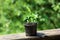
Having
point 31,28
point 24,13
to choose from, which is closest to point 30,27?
point 31,28

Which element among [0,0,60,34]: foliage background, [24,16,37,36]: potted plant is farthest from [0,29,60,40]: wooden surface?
[0,0,60,34]: foliage background

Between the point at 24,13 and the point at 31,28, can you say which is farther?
the point at 24,13

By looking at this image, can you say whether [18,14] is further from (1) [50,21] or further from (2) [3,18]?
(1) [50,21]

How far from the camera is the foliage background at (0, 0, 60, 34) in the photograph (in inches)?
91.6

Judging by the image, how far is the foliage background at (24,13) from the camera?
2326mm

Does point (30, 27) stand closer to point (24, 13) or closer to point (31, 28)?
point (31, 28)

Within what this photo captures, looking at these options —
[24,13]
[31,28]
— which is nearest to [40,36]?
[31,28]

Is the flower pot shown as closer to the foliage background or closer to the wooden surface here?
the wooden surface

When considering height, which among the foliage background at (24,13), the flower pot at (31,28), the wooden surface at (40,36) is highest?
the foliage background at (24,13)

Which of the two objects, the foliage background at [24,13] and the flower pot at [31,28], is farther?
the foliage background at [24,13]

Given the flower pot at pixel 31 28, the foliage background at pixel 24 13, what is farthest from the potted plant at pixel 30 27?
the foliage background at pixel 24 13

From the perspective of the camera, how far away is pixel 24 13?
2.29 m

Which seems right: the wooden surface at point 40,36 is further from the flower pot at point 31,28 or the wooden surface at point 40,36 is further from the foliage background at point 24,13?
the foliage background at point 24,13

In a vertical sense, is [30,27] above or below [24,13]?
below
